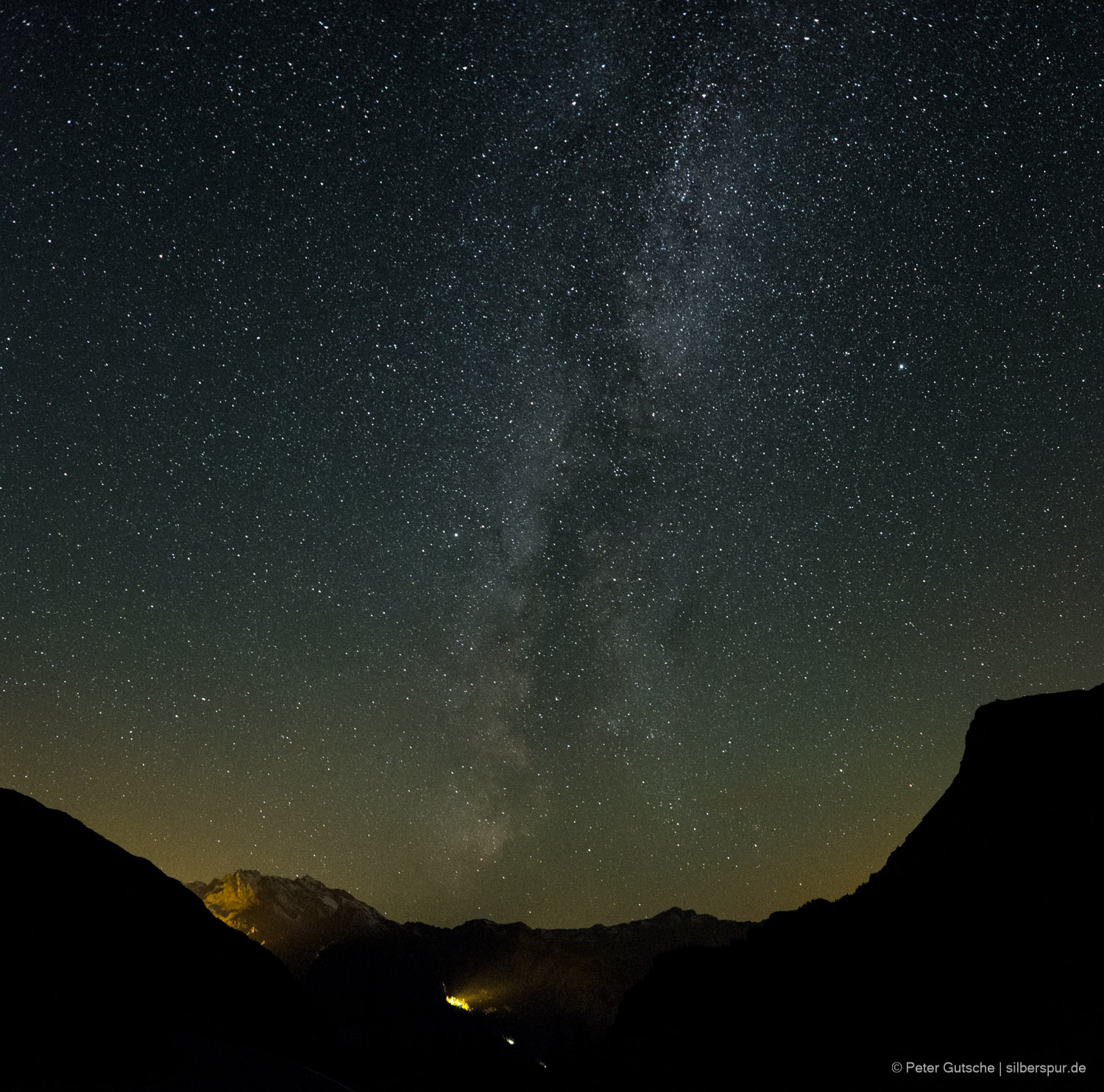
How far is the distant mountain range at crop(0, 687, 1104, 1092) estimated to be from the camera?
385 inches

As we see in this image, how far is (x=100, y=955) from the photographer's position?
25172mm

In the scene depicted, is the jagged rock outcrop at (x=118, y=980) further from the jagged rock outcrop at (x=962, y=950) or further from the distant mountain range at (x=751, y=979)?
the jagged rock outcrop at (x=962, y=950)

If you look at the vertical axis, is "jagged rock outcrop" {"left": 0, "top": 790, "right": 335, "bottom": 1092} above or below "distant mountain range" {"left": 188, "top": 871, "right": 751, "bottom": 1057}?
above

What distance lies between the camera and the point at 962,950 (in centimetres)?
1741

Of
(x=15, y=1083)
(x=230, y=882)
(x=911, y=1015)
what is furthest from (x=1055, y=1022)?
(x=230, y=882)

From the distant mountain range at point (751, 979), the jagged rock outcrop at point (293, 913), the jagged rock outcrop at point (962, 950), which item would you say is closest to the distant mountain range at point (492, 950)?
the jagged rock outcrop at point (293, 913)

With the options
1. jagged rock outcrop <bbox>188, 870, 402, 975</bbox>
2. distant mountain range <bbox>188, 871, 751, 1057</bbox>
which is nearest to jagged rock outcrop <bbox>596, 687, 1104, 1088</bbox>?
distant mountain range <bbox>188, 871, 751, 1057</bbox>

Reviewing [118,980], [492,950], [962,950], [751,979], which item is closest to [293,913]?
[492,950]

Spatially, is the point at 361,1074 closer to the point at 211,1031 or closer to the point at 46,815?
the point at 211,1031

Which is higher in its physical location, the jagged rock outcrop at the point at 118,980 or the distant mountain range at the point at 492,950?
the jagged rock outcrop at the point at 118,980

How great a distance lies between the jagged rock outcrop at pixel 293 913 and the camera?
477ft

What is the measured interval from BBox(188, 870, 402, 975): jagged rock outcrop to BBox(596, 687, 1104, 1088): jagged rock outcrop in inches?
4976

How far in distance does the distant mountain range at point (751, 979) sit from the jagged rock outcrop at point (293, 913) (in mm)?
110180

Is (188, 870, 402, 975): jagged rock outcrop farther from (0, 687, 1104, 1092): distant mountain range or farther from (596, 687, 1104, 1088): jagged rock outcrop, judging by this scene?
(596, 687, 1104, 1088): jagged rock outcrop
